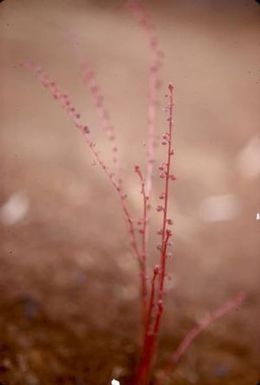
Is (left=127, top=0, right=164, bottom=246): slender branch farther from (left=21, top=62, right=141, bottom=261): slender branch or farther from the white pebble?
the white pebble

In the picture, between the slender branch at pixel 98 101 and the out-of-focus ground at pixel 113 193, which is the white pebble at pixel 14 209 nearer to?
the out-of-focus ground at pixel 113 193

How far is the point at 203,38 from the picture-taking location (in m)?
1.39

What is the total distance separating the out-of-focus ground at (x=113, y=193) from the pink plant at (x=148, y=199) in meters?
0.02

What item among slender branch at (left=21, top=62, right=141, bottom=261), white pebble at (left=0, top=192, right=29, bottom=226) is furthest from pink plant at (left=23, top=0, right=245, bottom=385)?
white pebble at (left=0, top=192, right=29, bottom=226)

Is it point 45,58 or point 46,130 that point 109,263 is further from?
point 45,58

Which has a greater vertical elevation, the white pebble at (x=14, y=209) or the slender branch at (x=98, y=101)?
the slender branch at (x=98, y=101)

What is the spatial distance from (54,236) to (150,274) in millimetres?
298

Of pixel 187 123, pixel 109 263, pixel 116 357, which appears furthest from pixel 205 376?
pixel 187 123

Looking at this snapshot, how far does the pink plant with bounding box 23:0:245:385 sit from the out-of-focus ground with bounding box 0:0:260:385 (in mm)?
20

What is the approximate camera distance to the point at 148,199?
1343mm

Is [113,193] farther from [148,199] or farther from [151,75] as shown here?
[151,75]

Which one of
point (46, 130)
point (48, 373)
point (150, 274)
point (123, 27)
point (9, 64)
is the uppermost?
point (123, 27)

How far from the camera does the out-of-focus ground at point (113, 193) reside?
134cm

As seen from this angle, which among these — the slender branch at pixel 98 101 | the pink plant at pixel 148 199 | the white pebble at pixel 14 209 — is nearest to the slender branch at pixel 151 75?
the pink plant at pixel 148 199
